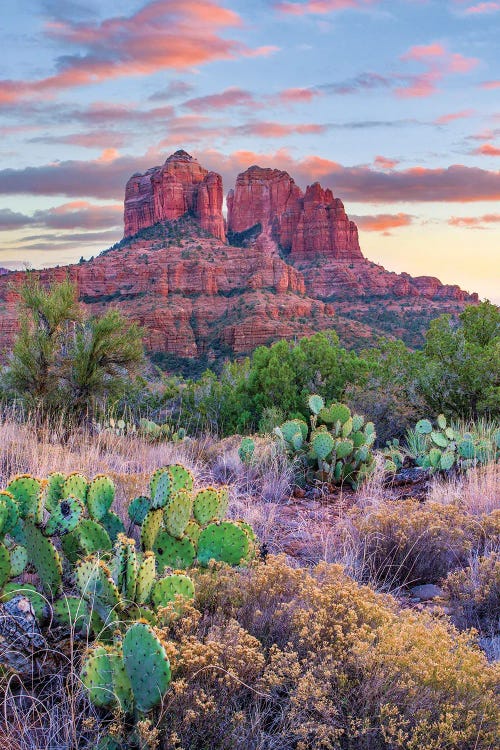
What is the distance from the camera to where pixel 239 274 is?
82.1 metres

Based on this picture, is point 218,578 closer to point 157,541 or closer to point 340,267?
point 157,541

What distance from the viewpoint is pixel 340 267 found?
10200 centimetres

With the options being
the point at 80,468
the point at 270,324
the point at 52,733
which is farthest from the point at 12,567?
the point at 270,324

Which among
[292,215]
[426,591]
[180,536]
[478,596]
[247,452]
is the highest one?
[292,215]

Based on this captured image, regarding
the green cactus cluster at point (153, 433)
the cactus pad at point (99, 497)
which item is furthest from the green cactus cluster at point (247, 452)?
the cactus pad at point (99, 497)

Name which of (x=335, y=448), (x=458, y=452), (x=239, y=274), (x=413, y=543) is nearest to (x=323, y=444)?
(x=335, y=448)

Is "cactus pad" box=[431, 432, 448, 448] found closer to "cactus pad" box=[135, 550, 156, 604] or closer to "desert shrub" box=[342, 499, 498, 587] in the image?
"desert shrub" box=[342, 499, 498, 587]

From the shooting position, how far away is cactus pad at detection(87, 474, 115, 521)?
4.20 meters

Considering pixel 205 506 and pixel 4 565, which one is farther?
pixel 205 506

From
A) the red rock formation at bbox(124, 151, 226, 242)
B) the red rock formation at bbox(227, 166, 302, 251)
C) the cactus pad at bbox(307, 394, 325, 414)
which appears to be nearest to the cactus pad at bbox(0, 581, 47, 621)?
the cactus pad at bbox(307, 394, 325, 414)

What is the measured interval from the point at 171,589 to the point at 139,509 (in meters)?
1.19

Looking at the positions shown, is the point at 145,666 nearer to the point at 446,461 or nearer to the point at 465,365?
the point at 446,461

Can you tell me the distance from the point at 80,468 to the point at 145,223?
328 feet

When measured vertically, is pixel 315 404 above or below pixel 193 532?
above
